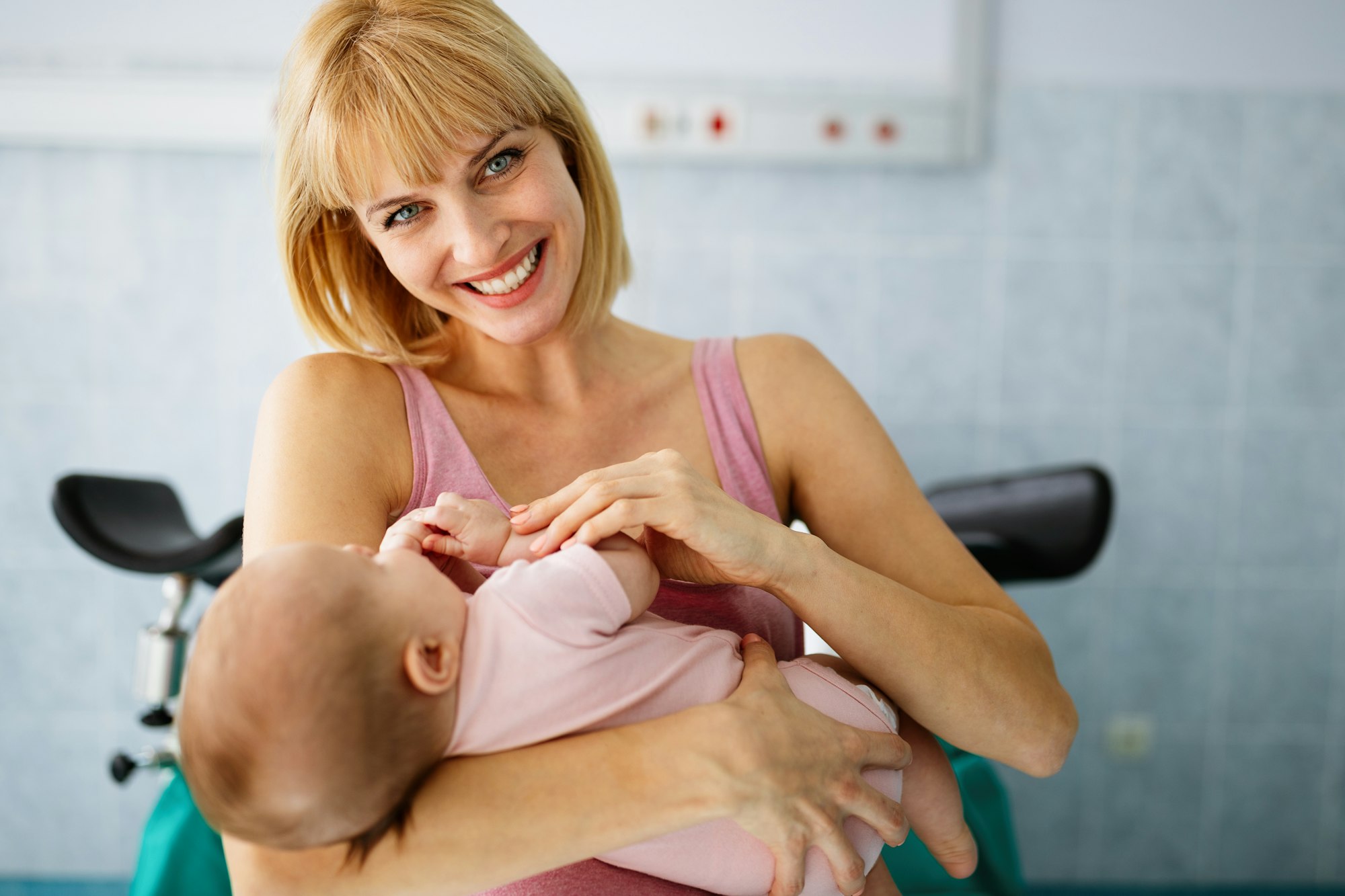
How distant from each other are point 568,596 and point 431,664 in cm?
12

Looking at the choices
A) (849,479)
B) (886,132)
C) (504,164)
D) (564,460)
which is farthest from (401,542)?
(886,132)

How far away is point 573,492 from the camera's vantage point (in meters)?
0.90

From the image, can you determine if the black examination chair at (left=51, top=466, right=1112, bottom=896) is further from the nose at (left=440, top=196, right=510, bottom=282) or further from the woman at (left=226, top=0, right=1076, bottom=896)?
the nose at (left=440, top=196, right=510, bottom=282)

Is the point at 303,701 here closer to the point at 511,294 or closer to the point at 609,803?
the point at 609,803

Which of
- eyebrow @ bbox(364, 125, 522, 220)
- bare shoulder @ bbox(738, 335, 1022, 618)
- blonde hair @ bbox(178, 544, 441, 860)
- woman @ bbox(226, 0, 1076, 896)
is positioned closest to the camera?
blonde hair @ bbox(178, 544, 441, 860)

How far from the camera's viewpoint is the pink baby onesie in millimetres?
830

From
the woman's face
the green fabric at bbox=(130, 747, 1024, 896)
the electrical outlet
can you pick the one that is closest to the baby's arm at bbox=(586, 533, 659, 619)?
the woman's face

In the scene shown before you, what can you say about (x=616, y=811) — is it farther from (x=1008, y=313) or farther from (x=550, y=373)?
(x=1008, y=313)

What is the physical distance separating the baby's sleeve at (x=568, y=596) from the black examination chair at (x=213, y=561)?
82cm

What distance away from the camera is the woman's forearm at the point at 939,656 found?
38.2 inches

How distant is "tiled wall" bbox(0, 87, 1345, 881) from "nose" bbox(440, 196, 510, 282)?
61.2 inches

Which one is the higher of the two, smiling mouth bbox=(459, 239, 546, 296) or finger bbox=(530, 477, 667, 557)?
smiling mouth bbox=(459, 239, 546, 296)

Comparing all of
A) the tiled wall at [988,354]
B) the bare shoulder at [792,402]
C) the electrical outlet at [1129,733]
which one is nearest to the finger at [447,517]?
the bare shoulder at [792,402]

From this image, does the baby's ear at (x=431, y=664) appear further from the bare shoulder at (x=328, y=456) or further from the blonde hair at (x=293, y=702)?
the bare shoulder at (x=328, y=456)
